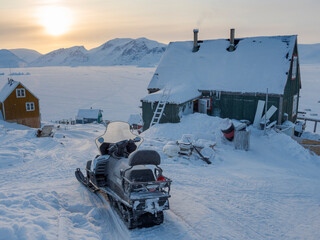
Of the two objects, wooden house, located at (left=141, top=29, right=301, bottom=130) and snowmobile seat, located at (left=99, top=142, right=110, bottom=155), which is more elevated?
wooden house, located at (left=141, top=29, right=301, bottom=130)

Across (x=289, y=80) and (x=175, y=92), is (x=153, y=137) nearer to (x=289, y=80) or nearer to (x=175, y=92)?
(x=175, y=92)

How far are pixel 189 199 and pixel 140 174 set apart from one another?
2567mm

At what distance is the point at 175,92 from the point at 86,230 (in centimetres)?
1581

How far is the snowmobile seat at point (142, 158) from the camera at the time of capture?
6828 mm

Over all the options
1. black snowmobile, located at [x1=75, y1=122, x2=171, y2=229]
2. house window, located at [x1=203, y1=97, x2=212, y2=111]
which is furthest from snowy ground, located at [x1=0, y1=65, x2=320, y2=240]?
house window, located at [x1=203, y1=97, x2=212, y2=111]

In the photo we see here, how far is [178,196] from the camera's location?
8.79m

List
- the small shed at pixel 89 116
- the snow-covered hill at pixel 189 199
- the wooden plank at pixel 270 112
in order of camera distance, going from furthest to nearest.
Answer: the small shed at pixel 89 116 < the wooden plank at pixel 270 112 < the snow-covered hill at pixel 189 199

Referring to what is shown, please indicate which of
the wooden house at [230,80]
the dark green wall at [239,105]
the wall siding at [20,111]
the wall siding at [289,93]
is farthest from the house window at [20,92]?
the wall siding at [289,93]

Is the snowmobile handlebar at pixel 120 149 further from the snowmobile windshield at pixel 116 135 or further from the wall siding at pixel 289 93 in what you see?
the wall siding at pixel 289 93

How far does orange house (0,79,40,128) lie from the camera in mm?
32500

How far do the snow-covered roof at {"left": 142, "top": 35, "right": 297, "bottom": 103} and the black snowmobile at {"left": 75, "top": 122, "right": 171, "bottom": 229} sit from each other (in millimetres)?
12146

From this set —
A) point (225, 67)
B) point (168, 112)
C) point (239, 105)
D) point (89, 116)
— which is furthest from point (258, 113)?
point (89, 116)

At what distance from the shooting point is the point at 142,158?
6.90 metres

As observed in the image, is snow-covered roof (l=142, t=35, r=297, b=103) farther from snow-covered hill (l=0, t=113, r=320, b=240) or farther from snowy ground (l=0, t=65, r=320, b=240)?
snow-covered hill (l=0, t=113, r=320, b=240)
